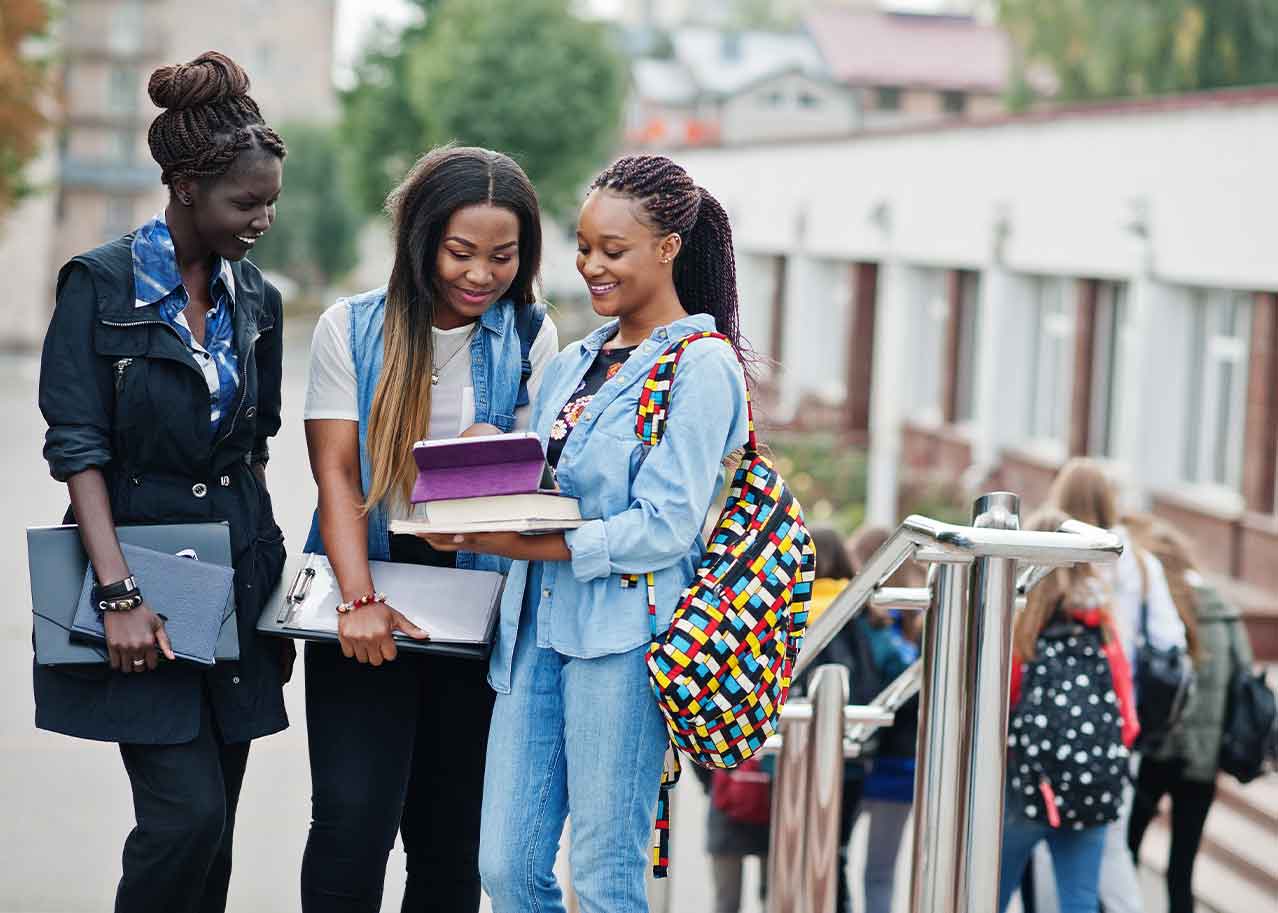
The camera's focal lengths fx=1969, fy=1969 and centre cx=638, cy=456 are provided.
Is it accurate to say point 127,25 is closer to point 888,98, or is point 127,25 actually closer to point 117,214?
point 117,214

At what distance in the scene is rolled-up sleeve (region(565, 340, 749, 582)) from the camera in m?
3.34

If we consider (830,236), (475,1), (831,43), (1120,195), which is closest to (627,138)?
(475,1)

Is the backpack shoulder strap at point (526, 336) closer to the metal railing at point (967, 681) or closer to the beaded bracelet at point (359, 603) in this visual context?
the beaded bracelet at point (359, 603)

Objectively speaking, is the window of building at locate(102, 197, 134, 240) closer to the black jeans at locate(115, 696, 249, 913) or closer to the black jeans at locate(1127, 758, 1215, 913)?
the black jeans at locate(1127, 758, 1215, 913)

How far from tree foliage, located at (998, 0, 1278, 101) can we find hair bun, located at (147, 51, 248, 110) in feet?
105

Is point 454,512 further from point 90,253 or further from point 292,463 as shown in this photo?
point 292,463

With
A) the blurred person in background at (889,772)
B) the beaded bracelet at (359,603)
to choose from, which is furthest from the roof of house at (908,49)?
the beaded bracelet at (359,603)

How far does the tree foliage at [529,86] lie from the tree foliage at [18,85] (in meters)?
21.0

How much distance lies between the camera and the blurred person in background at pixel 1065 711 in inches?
236

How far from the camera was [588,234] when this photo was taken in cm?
350

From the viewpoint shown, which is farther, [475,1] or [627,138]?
[627,138]

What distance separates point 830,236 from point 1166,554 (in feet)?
69.5

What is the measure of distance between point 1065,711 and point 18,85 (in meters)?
26.8

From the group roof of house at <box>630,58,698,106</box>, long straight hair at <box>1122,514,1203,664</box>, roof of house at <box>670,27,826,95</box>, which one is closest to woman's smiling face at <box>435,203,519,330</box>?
long straight hair at <box>1122,514,1203,664</box>
